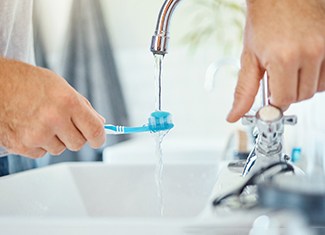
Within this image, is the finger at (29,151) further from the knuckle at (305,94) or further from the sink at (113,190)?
the knuckle at (305,94)

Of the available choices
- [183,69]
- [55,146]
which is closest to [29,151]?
[55,146]

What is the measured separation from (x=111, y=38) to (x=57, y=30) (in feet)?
0.67

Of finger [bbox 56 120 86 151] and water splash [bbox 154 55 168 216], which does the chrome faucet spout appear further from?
finger [bbox 56 120 86 151]

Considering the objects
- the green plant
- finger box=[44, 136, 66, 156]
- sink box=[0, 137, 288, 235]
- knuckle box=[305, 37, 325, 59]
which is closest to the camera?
knuckle box=[305, 37, 325, 59]

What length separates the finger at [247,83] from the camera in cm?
54

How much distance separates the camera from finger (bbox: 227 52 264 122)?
54 cm

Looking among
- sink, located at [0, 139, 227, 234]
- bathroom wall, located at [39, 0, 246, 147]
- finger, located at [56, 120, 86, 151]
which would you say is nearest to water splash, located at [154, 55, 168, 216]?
sink, located at [0, 139, 227, 234]

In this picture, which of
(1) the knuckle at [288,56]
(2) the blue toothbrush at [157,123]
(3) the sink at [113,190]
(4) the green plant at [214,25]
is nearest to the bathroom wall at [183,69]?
(4) the green plant at [214,25]

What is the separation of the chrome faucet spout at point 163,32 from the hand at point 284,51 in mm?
110

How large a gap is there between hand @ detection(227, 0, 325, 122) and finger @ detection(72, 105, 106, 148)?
171mm

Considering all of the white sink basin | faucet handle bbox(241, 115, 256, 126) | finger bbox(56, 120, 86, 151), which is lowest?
the white sink basin

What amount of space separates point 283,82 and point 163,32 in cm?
19

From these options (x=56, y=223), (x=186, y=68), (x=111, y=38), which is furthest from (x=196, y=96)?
(x=56, y=223)

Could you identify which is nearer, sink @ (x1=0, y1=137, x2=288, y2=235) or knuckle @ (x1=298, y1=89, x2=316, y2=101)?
knuckle @ (x1=298, y1=89, x2=316, y2=101)
